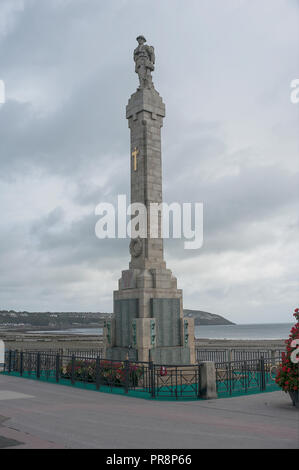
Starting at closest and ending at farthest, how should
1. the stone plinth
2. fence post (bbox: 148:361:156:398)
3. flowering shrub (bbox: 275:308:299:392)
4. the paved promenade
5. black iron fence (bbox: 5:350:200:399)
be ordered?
the paved promenade < flowering shrub (bbox: 275:308:299:392) < fence post (bbox: 148:361:156:398) < black iron fence (bbox: 5:350:200:399) < the stone plinth

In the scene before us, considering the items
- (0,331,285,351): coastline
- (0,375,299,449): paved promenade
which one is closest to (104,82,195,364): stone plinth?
(0,375,299,449): paved promenade

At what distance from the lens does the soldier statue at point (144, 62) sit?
24.0 m

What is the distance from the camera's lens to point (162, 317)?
69.9 feet

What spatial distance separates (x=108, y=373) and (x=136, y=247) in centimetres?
683

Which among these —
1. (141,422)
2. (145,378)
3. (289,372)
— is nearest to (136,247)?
(145,378)

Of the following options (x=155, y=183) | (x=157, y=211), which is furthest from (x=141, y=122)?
(x=157, y=211)

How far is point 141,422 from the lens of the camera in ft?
35.6

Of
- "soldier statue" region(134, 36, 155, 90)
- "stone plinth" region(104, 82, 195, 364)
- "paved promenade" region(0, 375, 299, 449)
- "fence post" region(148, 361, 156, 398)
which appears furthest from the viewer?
"soldier statue" region(134, 36, 155, 90)

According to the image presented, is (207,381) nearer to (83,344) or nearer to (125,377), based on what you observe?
(125,377)

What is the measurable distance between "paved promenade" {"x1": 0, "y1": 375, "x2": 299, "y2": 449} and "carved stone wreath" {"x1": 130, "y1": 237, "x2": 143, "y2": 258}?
816 centimetres

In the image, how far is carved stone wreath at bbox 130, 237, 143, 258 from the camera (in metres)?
22.2

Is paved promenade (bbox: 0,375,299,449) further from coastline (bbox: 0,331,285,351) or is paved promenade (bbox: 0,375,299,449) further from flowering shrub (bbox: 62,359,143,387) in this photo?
coastline (bbox: 0,331,285,351)
